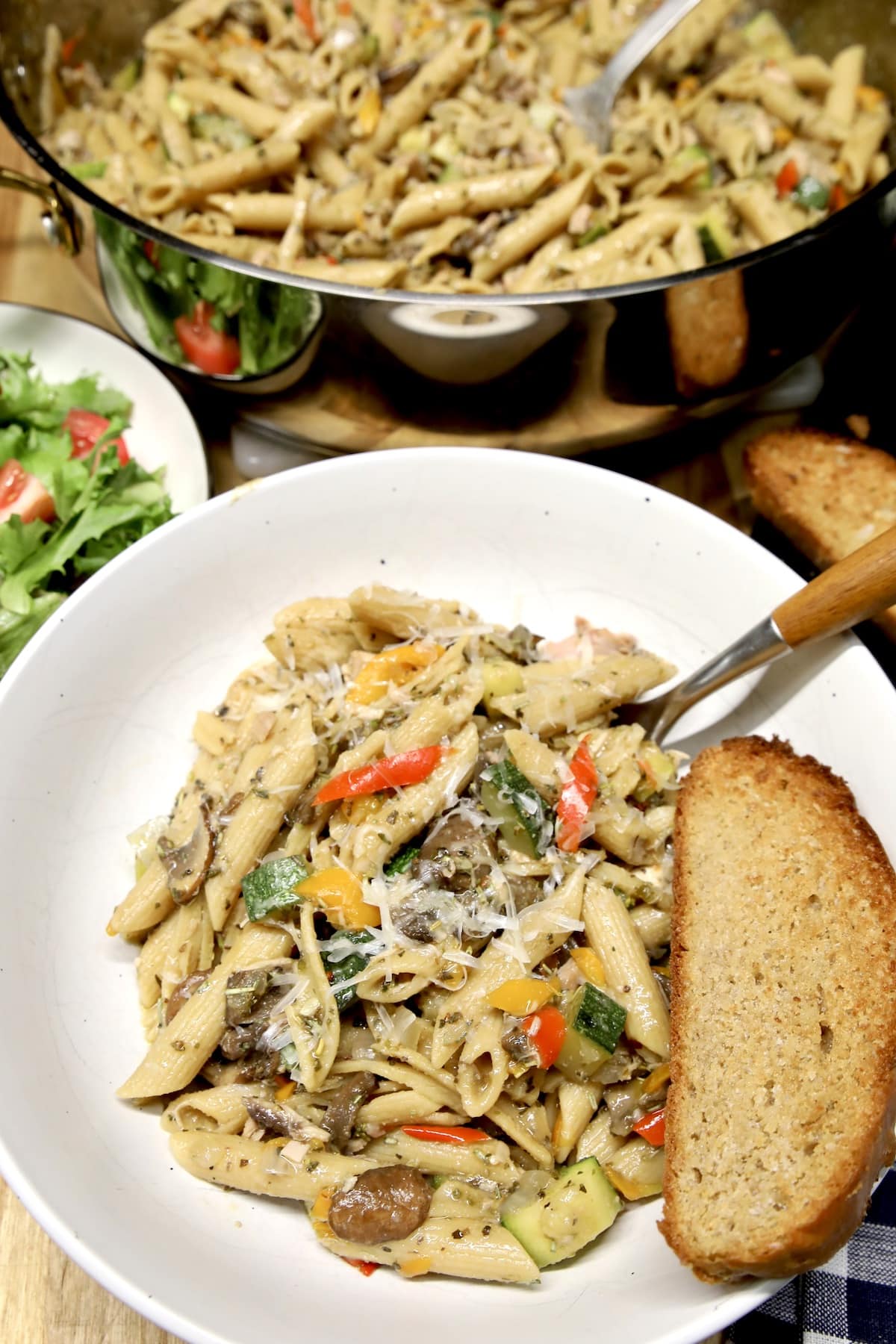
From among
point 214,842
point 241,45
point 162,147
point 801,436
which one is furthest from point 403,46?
point 214,842

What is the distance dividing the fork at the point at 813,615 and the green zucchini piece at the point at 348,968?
2.85 feet

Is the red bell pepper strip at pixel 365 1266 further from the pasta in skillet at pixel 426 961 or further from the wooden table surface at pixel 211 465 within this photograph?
the wooden table surface at pixel 211 465

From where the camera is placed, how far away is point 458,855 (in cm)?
199

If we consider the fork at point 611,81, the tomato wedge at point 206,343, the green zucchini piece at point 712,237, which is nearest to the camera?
the tomato wedge at point 206,343

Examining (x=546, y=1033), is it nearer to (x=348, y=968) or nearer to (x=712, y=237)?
(x=348, y=968)

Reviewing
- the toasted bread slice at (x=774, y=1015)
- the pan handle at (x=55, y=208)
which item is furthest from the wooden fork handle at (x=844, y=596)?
the pan handle at (x=55, y=208)

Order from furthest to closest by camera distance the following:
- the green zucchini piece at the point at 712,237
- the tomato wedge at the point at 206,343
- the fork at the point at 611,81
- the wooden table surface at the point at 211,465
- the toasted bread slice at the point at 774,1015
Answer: the fork at the point at 611,81
the green zucchini piece at the point at 712,237
the tomato wedge at the point at 206,343
the wooden table surface at the point at 211,465
the toasted bread slice at the point at 774,1015

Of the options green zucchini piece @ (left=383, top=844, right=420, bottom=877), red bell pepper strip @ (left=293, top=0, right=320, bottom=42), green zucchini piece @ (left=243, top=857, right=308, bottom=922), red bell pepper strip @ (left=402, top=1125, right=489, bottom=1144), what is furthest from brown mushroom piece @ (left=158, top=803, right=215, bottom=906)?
red bell pepper strip @ (left=293, top=0, right=320, bottom=42)

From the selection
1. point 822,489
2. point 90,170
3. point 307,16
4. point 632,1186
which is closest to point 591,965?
point 632,1186

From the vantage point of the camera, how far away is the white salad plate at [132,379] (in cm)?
291

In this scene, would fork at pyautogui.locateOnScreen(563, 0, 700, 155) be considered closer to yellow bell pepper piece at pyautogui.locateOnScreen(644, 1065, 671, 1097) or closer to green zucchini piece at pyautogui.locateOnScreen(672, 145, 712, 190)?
green zucchini piece at pyautogui.locateOnScreen(672, 145, 712, 190)

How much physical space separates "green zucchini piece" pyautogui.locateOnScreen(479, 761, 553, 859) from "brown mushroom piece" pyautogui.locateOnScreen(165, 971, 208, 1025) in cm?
63

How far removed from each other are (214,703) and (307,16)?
2365 millimetres

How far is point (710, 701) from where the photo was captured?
Result: 7.93 ft
